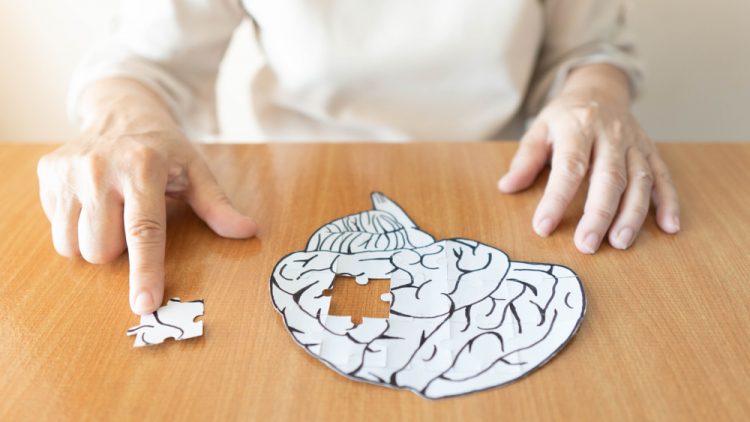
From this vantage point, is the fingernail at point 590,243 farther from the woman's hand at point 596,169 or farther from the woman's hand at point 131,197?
the woman's hand at point 131,197

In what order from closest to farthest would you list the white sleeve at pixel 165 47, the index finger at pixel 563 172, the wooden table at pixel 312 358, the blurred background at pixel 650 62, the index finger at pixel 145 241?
the wooden table at pixel 312 358, the index finger at pixel 145 241, the index finger at pixel 563 172, the white sleeve at pixel 165 47, the blurred background at pixel 650 62

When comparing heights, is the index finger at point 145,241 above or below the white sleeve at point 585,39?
above

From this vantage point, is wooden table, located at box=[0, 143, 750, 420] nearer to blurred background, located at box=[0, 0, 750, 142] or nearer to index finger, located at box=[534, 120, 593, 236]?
index finger, located at box=[534, 120, 593, 236]

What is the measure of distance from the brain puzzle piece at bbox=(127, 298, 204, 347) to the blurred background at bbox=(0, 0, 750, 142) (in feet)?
2.52

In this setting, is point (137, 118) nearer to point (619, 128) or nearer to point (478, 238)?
point (478, 238)

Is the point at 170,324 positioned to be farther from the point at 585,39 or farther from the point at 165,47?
the point at 585,39

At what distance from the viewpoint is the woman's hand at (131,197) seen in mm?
629

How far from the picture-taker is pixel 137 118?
0.79 metres

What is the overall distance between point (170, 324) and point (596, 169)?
511 mm

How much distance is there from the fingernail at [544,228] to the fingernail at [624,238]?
0.07m

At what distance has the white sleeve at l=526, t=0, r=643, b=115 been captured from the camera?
39.7 inches

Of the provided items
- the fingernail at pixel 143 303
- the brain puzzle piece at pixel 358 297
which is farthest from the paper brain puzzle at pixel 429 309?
Result: the fingernail at pixel 143 303

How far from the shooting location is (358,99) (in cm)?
105

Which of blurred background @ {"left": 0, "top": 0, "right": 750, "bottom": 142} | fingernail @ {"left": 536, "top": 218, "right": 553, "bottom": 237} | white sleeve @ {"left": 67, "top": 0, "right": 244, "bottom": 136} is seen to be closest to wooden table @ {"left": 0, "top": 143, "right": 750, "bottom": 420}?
fingernail @ {"left": 536, "top": 218, "right": 553, "bottom": 237}
